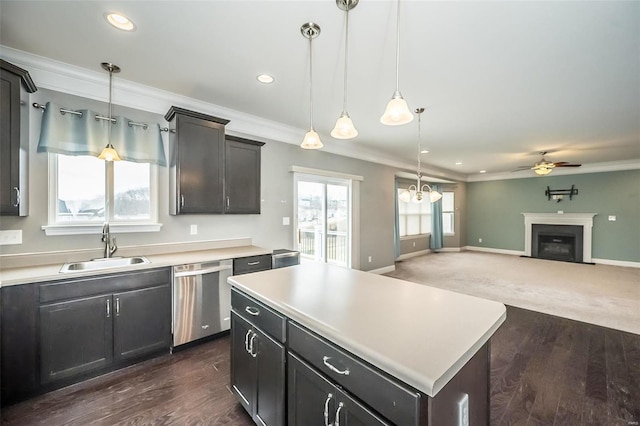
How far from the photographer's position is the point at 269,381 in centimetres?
145

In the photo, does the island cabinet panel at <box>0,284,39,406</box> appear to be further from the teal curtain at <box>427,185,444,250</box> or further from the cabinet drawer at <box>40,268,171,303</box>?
the teal curtain at <box>427,185,444,250</box>

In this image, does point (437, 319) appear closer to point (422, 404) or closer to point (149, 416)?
point (422, 404)

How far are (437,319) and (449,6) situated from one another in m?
1.90

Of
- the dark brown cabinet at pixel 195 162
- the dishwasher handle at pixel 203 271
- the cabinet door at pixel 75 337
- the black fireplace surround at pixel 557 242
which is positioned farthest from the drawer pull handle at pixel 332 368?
the black fireplace surround at pixel 557 242

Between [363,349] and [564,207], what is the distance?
9.50 meters

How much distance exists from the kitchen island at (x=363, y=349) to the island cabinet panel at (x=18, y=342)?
1500mm

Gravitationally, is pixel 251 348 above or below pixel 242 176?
below

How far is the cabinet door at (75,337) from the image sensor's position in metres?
1.94

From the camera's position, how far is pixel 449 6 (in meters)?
1.63

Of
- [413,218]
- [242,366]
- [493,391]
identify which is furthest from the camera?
[413,218]

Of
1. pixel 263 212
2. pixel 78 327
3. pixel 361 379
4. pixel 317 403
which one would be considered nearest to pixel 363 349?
pixel 361 379

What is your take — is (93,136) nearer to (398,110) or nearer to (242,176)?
(242,176)

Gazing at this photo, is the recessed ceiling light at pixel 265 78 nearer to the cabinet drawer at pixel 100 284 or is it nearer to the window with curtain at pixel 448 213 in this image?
the cabinet drawer at pixel 100 284

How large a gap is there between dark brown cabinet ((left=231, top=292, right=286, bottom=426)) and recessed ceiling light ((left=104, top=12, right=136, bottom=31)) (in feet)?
6.82
